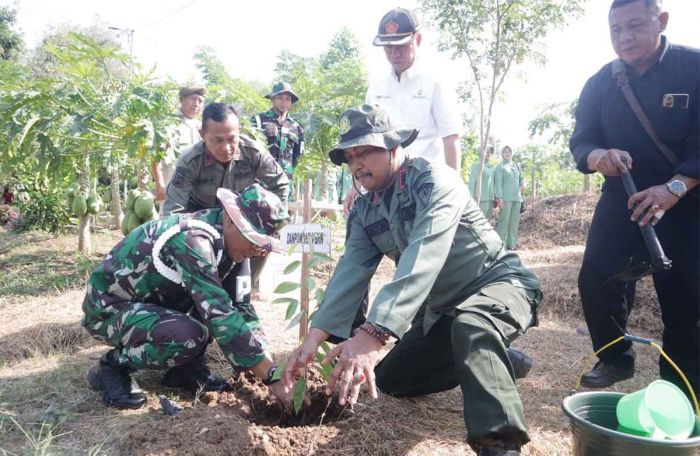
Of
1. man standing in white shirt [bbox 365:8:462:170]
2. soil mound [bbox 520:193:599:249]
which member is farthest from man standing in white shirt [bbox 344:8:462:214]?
soil mound [bbox 520:193:599:249]

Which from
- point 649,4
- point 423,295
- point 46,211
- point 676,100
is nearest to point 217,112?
point 423,295

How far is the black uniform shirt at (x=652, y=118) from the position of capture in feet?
7.63

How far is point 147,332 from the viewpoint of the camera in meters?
2.31

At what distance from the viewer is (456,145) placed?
3.15m

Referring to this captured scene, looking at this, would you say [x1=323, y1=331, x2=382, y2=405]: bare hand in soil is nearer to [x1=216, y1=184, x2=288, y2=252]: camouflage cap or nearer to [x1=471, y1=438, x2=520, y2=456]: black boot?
[x1=471, y1=438, x2=520, y2=456]: black boot

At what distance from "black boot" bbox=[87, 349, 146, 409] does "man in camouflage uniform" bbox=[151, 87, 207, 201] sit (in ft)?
6.99

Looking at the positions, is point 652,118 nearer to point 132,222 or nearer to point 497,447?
point 497,447

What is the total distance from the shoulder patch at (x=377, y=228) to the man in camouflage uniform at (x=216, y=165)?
1337 mm

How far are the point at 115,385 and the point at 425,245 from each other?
1562mm

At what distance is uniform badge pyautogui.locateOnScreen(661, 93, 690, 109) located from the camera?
2330 millimetres

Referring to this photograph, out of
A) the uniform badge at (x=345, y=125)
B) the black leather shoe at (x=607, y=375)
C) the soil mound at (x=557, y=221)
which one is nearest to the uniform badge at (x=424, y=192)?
the uniform badge at (x=345, y=125)

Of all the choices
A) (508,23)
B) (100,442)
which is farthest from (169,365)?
(508,23)

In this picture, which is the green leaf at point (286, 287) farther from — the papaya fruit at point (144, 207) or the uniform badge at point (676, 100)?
the papaya fruit at point (144, 207)

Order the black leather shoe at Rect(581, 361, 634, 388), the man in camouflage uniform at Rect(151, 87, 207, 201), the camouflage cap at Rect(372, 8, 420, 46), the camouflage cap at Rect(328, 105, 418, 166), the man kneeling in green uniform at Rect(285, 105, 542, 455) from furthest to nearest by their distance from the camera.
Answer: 1. the man in camouflage uniform at Rect(151, 87, 207, 201)
2. the camouflage cap at Rect(372, 8, 420, 46)
3. the black leather shoe at Rect(581, 361, 634, 388)
4. the camouflage cap at Rect(328, 105, 418, 166)
5. the man kneeling in green uniform at Rect(285, 105, 542, 455)
